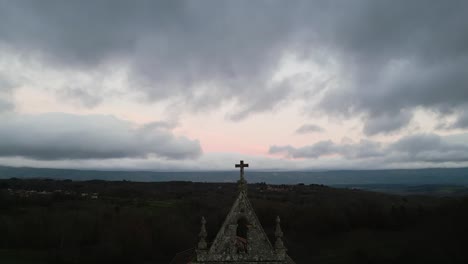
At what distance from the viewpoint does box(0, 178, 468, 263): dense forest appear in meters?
45.2

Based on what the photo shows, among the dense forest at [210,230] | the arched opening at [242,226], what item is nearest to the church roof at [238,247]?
Result: the arched opening at [242,226]

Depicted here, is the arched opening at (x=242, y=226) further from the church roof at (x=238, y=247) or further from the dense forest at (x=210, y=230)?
the dense forest at (x=210, y=230)

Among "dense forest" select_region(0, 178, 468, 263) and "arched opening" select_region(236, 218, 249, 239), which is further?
"dense forest" select_region(0, 178, 468, 263)

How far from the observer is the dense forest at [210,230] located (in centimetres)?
4525

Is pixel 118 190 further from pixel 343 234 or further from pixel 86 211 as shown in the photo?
pixel 343 234

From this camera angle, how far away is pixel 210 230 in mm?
56906

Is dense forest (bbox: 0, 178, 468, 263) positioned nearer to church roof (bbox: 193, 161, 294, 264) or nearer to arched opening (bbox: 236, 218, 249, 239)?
arched opening (bbox: 236, 218, 249, 239)

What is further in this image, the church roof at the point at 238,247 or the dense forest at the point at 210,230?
the dense forest at the point at 210,230

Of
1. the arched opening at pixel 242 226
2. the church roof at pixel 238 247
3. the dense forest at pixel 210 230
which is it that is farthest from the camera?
the dense forest at pixel 210 230

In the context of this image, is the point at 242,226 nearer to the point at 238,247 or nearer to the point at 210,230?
the point at 238,247

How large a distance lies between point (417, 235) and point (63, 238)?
49025 millimetres

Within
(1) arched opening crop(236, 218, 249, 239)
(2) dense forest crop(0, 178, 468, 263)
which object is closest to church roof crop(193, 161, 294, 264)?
(1) arched opening crop(236, 218, 249, 239)

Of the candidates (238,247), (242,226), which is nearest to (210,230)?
(242,226)

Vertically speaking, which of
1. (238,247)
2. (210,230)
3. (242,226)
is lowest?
(210,230)
